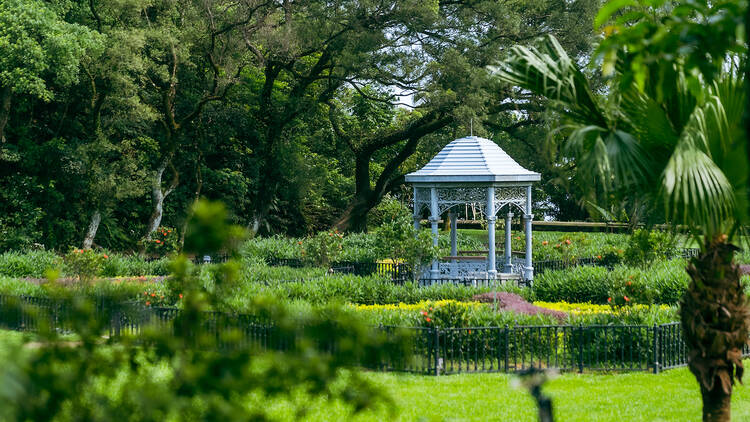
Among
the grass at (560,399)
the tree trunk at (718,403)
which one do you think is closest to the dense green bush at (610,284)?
the grass at (560,399)

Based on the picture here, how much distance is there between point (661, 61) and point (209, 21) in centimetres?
2847

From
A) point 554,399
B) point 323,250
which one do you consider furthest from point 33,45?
point 554,399

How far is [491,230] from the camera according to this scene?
68.1ft

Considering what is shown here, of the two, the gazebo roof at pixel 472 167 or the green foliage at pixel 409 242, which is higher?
the gazebo roof at pixel 472 167

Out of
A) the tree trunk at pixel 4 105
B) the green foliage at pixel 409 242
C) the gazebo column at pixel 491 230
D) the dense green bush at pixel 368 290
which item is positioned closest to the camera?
the dense green bush at pixel 368 290

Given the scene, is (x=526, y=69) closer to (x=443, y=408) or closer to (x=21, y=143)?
(x=443, y=408)

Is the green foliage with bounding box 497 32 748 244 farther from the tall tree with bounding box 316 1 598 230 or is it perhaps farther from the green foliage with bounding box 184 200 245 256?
the tall tree with bounding box 316 1 598 230

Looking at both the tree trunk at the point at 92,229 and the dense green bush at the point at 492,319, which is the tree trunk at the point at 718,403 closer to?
the dense green bush at the point at 492,319

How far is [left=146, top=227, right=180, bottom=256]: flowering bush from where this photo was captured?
26312mm

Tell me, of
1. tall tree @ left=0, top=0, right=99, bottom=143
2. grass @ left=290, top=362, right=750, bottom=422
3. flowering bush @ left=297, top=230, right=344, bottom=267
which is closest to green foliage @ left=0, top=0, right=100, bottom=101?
tall tree @ left=0, top=0, right=99, bottom=143

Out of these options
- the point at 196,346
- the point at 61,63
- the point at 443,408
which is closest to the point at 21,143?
the point at 61,63

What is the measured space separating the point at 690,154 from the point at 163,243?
22.2 metres

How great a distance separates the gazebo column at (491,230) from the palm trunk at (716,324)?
12.4m

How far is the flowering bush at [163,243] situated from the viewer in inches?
1036
